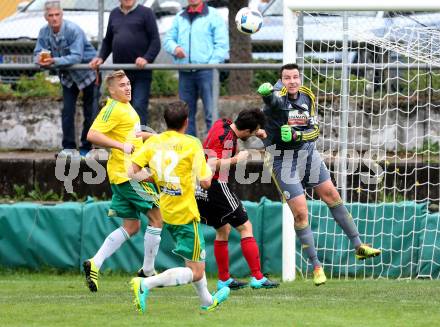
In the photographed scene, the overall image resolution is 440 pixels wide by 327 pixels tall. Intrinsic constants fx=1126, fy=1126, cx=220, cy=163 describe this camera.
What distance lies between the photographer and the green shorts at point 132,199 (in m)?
11.8

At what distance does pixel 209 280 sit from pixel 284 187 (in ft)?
7.32

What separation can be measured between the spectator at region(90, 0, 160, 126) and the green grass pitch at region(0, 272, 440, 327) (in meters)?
3.53

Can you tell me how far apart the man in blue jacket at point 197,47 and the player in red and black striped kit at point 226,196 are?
3576 millimetres

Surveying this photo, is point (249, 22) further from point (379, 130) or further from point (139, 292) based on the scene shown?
point (139, 292)

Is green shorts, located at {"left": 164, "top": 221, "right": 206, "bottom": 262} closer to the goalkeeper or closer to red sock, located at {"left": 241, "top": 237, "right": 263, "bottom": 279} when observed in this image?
red sock, located at {"left": 241, "top": 237, "right": 263, "bottom": 279}

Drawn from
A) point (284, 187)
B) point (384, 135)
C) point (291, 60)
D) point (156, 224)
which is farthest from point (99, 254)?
point (384, 135)

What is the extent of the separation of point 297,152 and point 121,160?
188cm

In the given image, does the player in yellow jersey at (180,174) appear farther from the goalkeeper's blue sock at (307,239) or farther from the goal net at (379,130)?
the goal net at (379,130)

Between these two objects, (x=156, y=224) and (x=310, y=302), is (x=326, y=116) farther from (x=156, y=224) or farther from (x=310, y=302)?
(x=310, y=302)

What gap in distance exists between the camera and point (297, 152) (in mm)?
12023

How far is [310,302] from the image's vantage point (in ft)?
34.1

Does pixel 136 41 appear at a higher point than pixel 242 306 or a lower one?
higher

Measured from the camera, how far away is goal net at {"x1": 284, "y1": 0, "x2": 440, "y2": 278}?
1370 centimetres

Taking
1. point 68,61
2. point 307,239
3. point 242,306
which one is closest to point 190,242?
point 242,306
